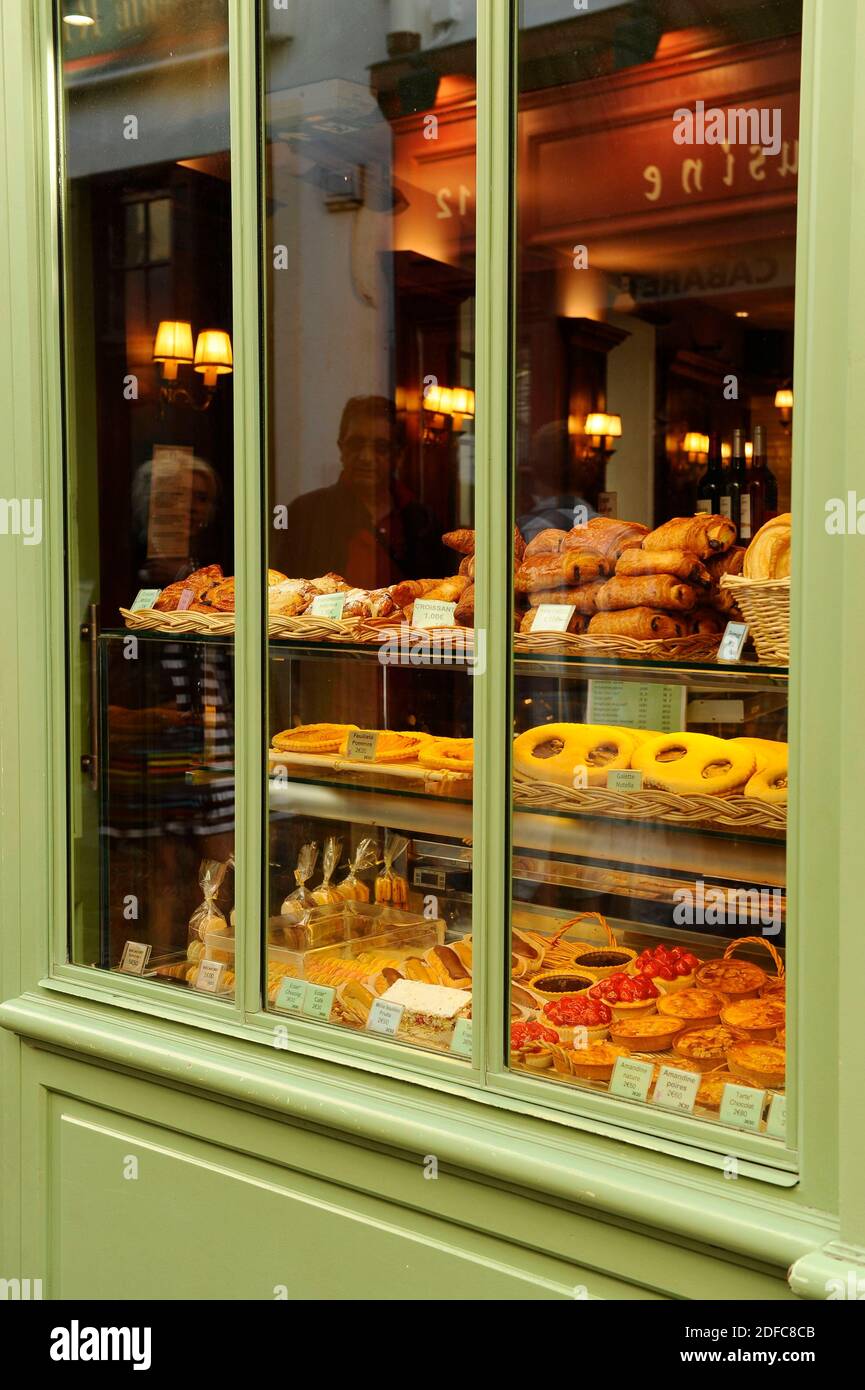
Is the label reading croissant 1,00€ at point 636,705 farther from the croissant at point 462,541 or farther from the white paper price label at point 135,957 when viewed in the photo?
the white paper price label at point 135,957

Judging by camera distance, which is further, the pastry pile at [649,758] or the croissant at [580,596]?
the croissant at [580,596]

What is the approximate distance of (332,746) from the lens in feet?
7.55

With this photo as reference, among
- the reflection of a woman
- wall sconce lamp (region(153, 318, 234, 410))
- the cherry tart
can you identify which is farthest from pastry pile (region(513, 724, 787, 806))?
wall sconce lamp (region(153, 318, 234, 410))

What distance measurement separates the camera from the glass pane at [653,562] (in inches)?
69.9

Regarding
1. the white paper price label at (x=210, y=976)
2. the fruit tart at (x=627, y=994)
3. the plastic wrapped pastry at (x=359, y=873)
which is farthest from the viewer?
the plastic wrapped pastry at (x=359, y=873)

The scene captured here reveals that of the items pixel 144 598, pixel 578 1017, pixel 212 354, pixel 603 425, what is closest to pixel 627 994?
pixel 578 1017

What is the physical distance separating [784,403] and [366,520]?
0.85 m

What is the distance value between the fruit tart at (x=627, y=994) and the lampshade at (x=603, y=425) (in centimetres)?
95

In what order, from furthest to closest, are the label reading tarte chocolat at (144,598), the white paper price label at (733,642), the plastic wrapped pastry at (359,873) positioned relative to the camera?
1. the label reading tarte chocolat at (144,598)
2. the plastic wrapped pastry at (359,873)
3. the white paper price label at (733,642)

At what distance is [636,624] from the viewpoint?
1925mm

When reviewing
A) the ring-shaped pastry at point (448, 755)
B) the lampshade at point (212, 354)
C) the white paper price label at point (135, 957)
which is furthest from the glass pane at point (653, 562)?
the white paper price label at point (135, 957)

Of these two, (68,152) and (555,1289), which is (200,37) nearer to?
(68,152)

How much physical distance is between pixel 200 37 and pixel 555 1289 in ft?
6.81
